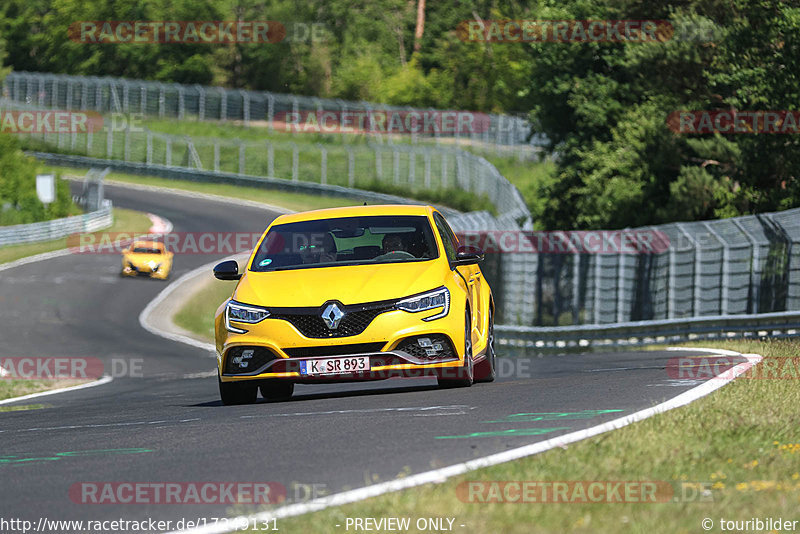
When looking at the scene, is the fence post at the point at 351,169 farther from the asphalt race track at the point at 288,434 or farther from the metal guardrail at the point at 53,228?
the asphalt race track at the point at 288,434

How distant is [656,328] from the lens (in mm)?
23562

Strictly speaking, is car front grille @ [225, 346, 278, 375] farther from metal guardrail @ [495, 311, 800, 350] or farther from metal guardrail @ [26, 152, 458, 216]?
metal guardrail @ [26, 152, 458, 216]

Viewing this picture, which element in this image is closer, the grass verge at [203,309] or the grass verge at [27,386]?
the grass verge at [27,386]

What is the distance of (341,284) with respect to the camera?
438 inches

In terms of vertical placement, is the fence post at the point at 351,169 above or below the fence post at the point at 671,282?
below

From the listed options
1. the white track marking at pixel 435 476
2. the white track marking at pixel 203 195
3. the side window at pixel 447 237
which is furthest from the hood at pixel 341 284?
the white track marking at pixel 203 195

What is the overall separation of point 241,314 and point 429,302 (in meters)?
1.65

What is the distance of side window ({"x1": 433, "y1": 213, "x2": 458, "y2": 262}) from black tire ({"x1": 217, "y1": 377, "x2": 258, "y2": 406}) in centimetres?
222

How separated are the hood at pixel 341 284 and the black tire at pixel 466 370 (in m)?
0.54

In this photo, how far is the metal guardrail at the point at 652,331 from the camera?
21531 millimetres

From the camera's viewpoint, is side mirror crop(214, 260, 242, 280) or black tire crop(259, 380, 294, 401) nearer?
side mirror crop(214, 260, 242, 280)

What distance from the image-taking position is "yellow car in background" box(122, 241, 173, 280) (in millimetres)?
41281

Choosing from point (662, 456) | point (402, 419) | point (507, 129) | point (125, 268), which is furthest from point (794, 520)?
point (507, 129)

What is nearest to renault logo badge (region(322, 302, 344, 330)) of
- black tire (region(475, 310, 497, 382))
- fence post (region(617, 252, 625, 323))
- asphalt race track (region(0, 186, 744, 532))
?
asphalt race track (region(0, 186, 744, 532))
